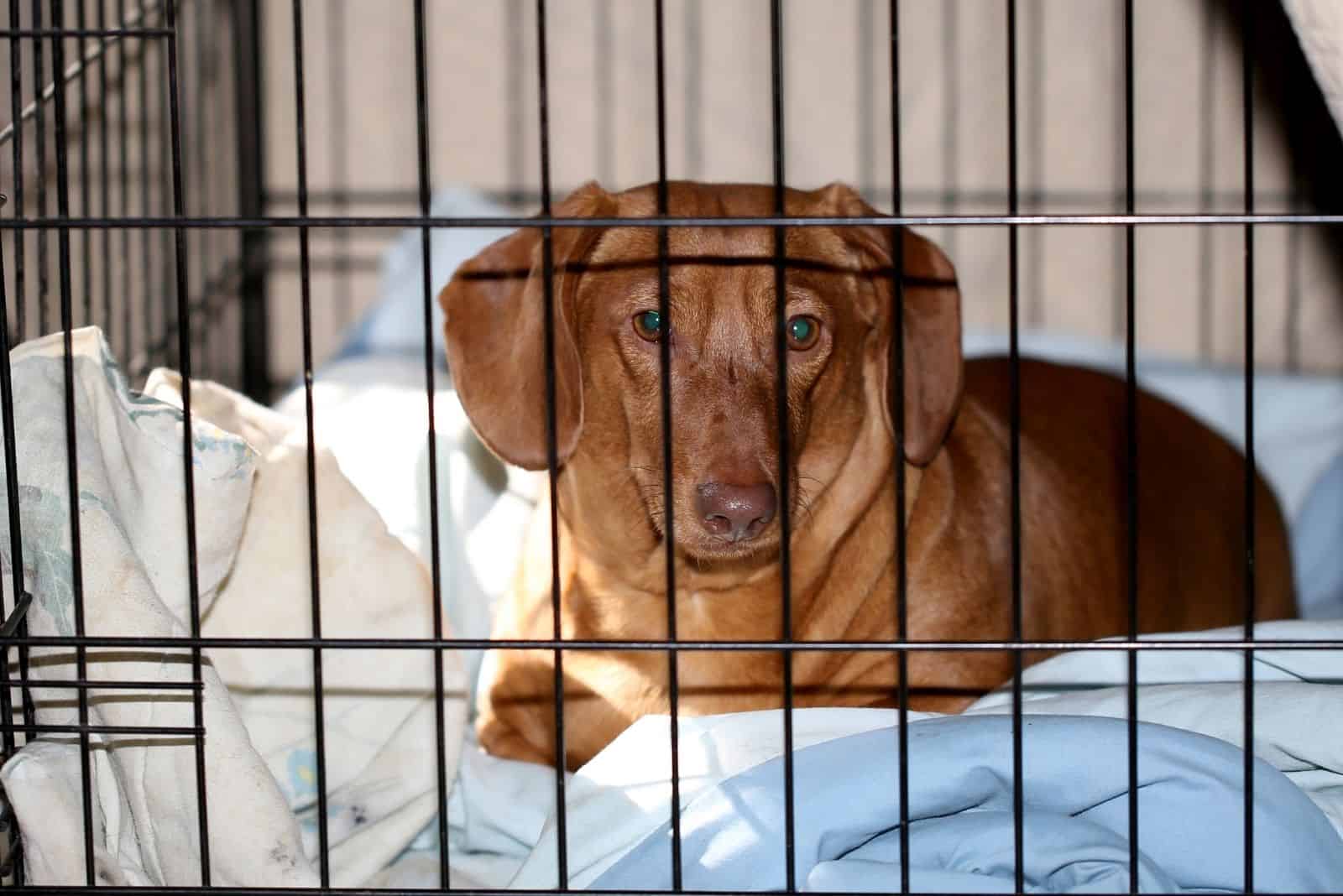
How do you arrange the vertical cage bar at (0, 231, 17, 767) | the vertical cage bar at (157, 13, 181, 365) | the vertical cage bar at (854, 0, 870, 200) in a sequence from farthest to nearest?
the vertical cage bar at (854, 0, 870, 200), the vertical cage bar at (157, 13, 181, 365), the vertical cage bar at (0, 231, 17, 767)

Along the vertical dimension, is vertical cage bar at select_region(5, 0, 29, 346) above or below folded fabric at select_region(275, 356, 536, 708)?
above

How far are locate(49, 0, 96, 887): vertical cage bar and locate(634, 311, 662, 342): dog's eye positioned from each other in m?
0.63

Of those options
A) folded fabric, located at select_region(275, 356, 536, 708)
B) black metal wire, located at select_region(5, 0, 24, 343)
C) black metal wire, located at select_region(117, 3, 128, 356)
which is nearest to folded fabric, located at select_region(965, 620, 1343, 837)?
folded fabric, located at select_region(275, 356, 536, 708)

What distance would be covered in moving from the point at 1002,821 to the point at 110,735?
818 mm

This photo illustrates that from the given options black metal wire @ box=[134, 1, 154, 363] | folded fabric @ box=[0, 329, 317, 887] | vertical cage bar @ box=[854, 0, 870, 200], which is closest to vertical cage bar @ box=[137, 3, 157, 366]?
black metal wire @ box=[134, 1, 154, 363]

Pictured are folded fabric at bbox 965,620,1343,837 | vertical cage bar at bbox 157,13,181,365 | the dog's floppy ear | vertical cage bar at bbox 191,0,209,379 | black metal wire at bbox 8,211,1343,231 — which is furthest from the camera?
vertical cage bar at bbox 191,0,209,379

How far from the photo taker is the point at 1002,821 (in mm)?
1353

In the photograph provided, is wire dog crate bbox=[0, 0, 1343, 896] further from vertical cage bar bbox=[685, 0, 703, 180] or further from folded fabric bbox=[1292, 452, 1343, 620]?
folded fabric bbox=[1292, 452, 1343, 620]

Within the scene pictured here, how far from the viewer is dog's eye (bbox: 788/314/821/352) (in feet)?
5.85

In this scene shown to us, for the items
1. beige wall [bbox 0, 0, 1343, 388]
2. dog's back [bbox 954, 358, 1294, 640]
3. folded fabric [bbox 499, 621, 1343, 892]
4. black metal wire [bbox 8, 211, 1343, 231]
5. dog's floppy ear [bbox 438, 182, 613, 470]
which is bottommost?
folded fabric [bbox 499, 621, 1343, 892]

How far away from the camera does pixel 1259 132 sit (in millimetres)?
3465

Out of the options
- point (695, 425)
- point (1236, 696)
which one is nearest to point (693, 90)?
point (695, 425)

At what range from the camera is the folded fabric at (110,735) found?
142 centimetres

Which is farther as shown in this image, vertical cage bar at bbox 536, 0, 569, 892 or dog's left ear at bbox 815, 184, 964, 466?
dog's left ear at bbox 815, 184, 964, 466
